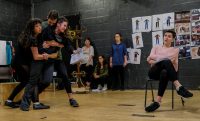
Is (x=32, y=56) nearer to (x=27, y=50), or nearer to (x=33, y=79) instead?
(x=27, y=50)

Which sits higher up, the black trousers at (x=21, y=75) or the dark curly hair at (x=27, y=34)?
the dark curly hair at (x=27, y=34)

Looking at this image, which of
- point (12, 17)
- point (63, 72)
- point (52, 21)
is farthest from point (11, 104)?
point (12, 17)

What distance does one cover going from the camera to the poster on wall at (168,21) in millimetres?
7127

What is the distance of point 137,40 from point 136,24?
0.39 metres

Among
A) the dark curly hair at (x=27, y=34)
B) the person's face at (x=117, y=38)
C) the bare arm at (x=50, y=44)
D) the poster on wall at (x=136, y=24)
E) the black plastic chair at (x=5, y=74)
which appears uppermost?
the poster on wall at (x=136, y=24)

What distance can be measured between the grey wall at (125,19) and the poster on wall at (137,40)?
0.36 ft

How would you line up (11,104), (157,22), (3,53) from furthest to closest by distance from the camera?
1. (3,53)
2. (157,22)
3. (11,104)

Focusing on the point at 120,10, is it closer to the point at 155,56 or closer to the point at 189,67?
the point at 189,67

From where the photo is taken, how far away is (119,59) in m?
7.64

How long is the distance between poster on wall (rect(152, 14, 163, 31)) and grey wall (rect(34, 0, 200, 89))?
→ 0.39ft

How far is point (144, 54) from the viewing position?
7562mm

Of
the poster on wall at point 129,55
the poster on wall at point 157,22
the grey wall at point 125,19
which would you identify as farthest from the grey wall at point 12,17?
the poster on wall at point 157,22

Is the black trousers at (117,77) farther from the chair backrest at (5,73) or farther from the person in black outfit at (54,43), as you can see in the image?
the person in black outfit at (54,43)

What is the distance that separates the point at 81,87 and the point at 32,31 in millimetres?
3460
